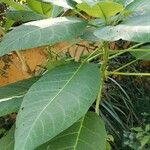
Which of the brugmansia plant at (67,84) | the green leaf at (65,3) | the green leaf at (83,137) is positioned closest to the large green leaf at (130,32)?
the brugmansia plant at (67,84)

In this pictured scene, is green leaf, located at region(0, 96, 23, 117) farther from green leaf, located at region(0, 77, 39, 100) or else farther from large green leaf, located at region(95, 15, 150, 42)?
large green leaf, located at region(95, 15, 150, 42)

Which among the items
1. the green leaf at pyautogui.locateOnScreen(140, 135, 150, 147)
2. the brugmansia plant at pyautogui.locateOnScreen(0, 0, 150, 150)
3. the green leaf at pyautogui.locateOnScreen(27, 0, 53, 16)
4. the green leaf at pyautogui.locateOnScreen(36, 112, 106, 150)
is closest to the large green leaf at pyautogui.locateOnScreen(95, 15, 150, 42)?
the brugmansia plant at pyautogui.locateOnScreen(0, 0, 150, 150)

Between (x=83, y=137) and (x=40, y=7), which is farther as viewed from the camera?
(x=40, y=7)

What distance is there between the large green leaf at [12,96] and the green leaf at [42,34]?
0.18 m

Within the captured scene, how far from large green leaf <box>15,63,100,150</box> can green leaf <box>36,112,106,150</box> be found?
0.11 metres

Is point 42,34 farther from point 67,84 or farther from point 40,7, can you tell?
point 40,7

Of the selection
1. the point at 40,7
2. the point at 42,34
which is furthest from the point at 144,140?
the point at 42,34

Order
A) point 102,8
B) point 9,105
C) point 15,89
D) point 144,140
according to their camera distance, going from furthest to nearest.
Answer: point 144,140, point 15,89, point 9,105, point 102,8

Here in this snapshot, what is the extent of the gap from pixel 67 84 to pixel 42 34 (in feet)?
0.51

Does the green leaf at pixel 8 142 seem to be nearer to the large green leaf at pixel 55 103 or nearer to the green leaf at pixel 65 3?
the large green leaf at pixel 55 103

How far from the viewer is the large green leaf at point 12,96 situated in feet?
3.53

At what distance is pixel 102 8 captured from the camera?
96 centimetres

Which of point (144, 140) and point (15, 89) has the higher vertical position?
point (15, 89)

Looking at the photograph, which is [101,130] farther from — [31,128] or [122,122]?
[122,122]
